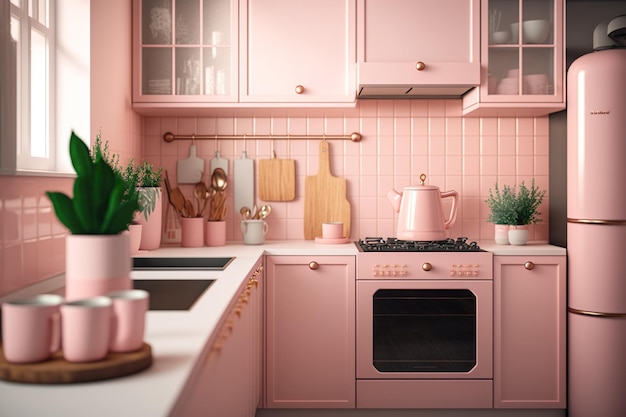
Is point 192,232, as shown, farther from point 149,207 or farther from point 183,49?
point 183,49

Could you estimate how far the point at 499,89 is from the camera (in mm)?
3029

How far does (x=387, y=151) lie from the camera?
3.38m

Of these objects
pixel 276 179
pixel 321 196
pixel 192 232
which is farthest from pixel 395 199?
pixel 192 232

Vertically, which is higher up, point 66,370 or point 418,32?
point 418,32

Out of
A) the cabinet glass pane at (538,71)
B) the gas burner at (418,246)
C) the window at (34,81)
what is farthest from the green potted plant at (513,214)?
the window at (34,81)

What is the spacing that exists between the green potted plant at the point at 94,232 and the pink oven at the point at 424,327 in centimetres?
173

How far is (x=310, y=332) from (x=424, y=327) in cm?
53

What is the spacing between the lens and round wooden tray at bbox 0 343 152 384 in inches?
37.0

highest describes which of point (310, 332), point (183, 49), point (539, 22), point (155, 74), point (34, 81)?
point (539, 22)

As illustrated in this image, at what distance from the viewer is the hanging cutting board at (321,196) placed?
3.37m

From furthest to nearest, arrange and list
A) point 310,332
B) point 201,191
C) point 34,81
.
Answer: point 201,191 < point 310,332 < point 34,81

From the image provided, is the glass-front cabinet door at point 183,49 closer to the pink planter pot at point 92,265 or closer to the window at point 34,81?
the window at point 34,81

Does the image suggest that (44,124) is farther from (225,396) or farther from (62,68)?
(225,396)

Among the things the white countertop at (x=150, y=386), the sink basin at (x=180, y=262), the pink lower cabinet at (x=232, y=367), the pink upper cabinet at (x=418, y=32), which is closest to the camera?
the white countertop at (x=150, y=386)
